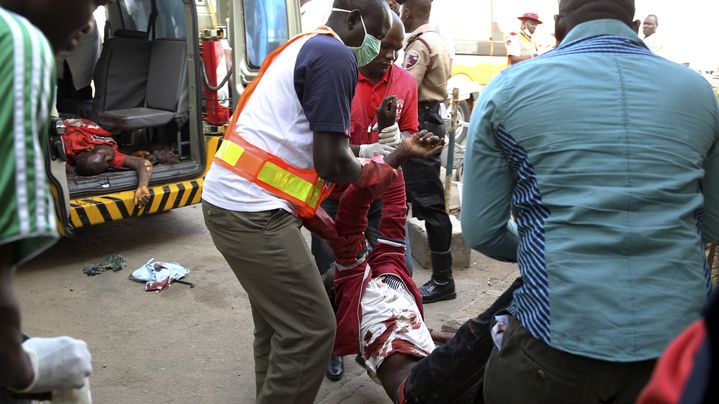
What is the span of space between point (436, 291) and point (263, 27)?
8.67 feet

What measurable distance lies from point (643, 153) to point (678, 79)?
0.72ft

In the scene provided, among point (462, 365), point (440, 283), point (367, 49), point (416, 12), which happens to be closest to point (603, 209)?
point (462, 365)

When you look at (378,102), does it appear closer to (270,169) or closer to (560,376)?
(270,169)

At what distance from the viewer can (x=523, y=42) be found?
8.62m

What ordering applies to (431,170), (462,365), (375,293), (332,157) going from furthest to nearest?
(431,170) < (375,293) < (332,157) < (462,365)

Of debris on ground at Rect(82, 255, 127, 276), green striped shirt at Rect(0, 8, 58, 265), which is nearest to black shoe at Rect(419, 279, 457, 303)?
debris on ground at Rect(82, 255, 127, 276)

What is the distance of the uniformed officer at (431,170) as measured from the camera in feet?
14.1

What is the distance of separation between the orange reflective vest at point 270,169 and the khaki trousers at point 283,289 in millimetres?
80

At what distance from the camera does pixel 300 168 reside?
2.42 metres

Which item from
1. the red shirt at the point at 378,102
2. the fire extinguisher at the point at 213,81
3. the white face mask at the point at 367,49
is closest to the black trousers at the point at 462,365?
the white face mask at the point at 367,49

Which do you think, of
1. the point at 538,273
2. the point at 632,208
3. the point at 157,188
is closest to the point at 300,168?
the point at 538,273

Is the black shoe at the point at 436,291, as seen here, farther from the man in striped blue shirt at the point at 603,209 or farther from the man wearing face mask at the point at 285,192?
the man in striped blue shirt at the point at 603,209

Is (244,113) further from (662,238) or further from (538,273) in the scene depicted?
(662,238)

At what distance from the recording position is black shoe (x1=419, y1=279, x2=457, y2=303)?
4465 millimetres
